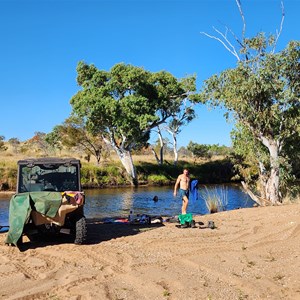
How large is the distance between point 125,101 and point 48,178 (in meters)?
28.6

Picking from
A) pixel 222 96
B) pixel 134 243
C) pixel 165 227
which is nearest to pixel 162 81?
pixel 222 96

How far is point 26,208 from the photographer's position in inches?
378

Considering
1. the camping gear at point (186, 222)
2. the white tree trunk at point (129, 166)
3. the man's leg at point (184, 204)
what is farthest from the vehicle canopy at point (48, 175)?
the white tree trunk at point (129, 166)

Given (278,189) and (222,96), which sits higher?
(222,96)

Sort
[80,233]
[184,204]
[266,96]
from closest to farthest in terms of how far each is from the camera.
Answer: [80,233] < [184,204] < [266,96]

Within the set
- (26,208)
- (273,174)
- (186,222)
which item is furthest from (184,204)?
(273,174)

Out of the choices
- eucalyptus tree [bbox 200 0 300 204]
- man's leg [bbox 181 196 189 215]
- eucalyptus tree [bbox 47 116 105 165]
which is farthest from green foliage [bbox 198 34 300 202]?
eucalyptus tree [bbox 47 116 105 165]

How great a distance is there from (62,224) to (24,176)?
6.40 feet

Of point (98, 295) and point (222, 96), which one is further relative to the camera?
point (222, 96)

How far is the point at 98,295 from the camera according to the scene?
6.34m

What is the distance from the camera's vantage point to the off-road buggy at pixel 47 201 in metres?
9.66

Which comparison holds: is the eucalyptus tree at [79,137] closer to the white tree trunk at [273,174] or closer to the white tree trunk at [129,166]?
the white tree trunk at [129,166]

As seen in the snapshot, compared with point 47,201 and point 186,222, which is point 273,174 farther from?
point 47,201

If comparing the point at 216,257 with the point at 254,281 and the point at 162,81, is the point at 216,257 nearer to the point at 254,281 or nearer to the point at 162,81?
the point at 254,281
